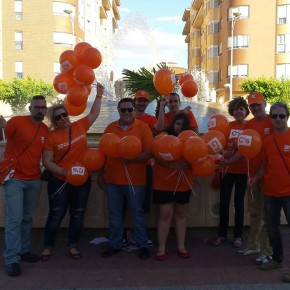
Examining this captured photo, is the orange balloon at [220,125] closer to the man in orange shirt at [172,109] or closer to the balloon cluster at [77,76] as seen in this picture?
the man in orange shirt at [172,109]

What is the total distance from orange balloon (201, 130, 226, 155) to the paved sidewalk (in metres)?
1.26

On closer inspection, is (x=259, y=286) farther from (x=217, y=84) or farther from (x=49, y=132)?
(x=217, y=84)

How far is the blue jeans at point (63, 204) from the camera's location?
511cm

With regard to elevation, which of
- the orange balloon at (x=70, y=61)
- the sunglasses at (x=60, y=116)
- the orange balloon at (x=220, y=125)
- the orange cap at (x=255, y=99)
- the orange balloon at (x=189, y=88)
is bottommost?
the orange balloon at (x=220, y=125)

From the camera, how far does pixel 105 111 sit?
11.6 meters

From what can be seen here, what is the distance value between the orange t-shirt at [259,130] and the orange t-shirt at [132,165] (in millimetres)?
1161

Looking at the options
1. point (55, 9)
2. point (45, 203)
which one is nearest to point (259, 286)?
point (45, 203)

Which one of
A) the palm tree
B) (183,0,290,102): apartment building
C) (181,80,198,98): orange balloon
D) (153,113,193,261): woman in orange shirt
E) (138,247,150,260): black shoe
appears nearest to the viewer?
(153,113,193,261): woman in orange shirt

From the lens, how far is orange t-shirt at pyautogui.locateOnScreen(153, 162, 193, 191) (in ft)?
16.6

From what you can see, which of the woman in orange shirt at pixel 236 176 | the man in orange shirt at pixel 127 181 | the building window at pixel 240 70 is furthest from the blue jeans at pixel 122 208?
the building window at pixel 240 70

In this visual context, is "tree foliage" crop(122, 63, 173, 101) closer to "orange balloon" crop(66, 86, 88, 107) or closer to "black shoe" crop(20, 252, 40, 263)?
"orange balloon" crop(66, 86, 88, 107)

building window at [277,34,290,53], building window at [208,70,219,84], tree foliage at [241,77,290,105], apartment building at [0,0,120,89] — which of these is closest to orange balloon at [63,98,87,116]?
tree foliage at [241,77,290,105]

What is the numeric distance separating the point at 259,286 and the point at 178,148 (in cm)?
157

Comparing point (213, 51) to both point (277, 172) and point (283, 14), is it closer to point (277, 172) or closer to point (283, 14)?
point (283, 14)
